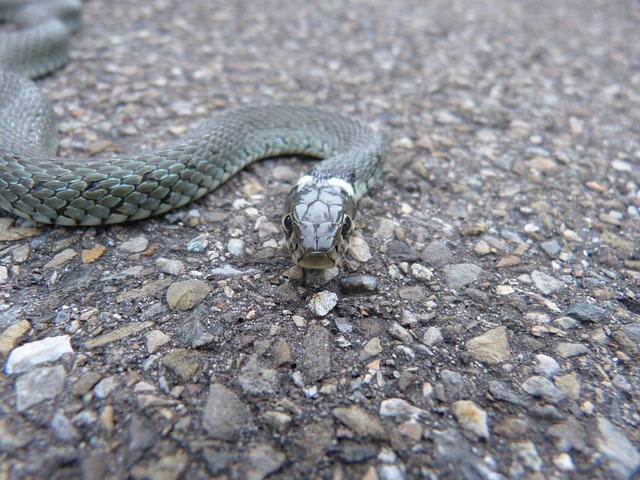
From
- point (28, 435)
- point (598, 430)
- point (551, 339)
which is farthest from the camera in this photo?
point (551, 339)

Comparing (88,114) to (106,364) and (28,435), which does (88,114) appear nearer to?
(106,364)

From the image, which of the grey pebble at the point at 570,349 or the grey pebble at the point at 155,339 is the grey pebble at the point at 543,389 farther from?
the grey pebble at the point at 155,339

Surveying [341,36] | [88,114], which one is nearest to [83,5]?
[88,114]

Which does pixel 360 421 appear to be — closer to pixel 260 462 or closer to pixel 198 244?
pixel 260 462

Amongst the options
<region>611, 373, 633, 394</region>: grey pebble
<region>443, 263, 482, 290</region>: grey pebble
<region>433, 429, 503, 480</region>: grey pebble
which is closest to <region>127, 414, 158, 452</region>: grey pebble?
<region>433, 429, 503, 480</region>: grey pebble

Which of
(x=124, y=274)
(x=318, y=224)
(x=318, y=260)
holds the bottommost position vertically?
(x=124, y=274)

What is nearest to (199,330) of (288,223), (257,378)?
(257,378)
